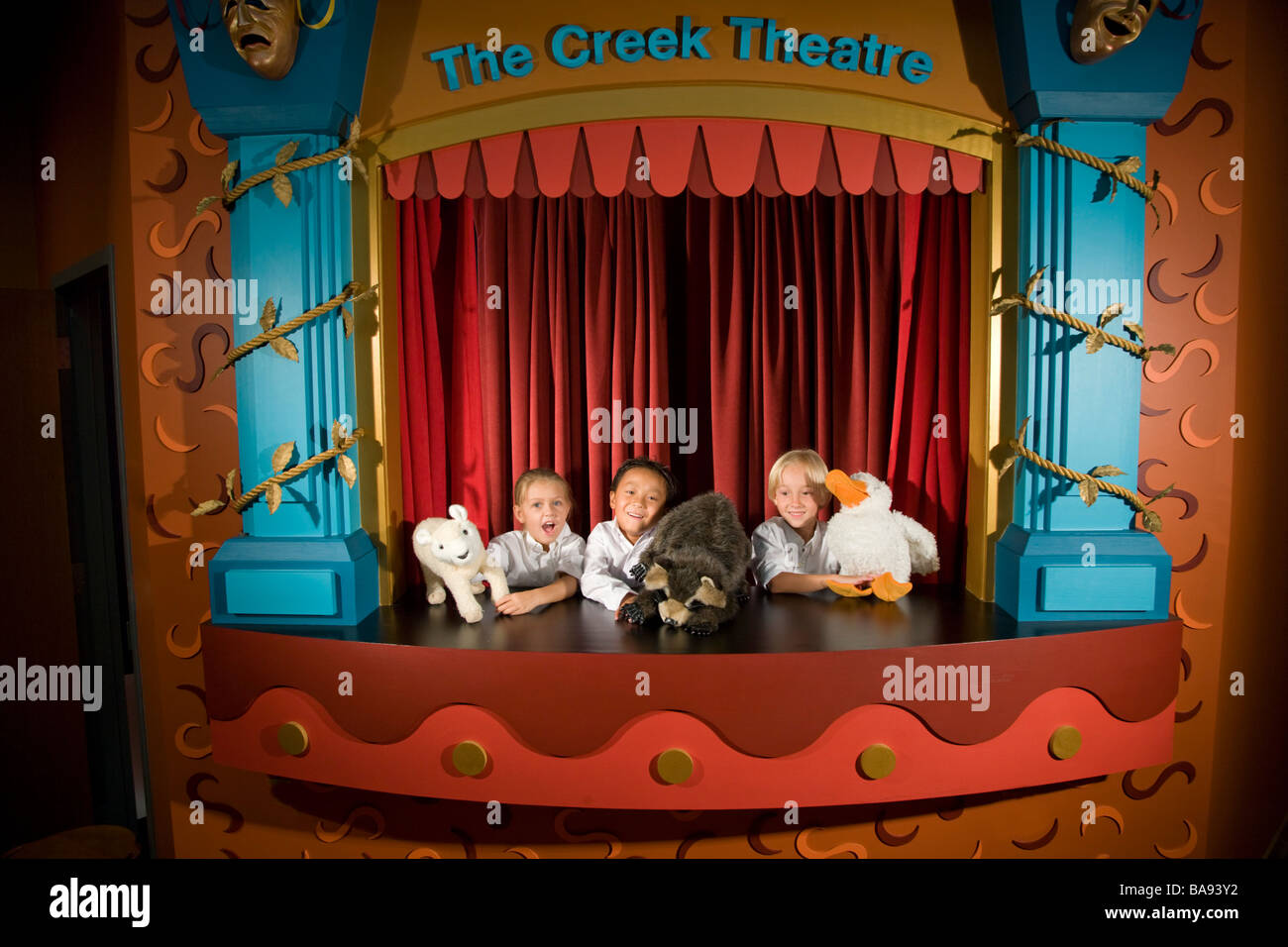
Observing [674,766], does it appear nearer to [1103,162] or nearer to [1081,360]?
[1081,360]

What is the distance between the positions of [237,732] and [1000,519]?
2247 mm

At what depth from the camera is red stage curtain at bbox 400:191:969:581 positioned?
2.45 meters

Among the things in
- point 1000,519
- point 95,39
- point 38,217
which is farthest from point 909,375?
point 38,217

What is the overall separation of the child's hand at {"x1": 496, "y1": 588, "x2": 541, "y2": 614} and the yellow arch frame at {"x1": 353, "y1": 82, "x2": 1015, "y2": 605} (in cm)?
38

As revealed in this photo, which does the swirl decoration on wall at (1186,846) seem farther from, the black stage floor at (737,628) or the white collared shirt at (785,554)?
the white collared shirt at (785,554)

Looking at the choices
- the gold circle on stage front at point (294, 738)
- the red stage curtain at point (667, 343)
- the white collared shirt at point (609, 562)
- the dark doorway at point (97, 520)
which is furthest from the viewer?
the dark doorway at point (97, 520)

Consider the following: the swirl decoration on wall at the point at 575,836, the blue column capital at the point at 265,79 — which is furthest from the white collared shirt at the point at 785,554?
the blue column capital at the point at 265,79

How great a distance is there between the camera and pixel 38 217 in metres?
3.01

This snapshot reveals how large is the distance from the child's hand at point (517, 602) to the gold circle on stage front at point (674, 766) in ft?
1.91

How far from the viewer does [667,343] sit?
259cm

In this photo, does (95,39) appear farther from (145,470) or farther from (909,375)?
(909,375)

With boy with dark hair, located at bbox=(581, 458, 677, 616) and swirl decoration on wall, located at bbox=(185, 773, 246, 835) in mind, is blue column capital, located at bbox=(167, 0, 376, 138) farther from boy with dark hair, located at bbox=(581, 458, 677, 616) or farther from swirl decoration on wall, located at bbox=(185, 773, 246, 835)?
swirl decoration on wall, located at bbox=(185, 773, 246, 835)

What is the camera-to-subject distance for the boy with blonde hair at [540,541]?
2346mm

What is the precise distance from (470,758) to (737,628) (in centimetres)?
77
